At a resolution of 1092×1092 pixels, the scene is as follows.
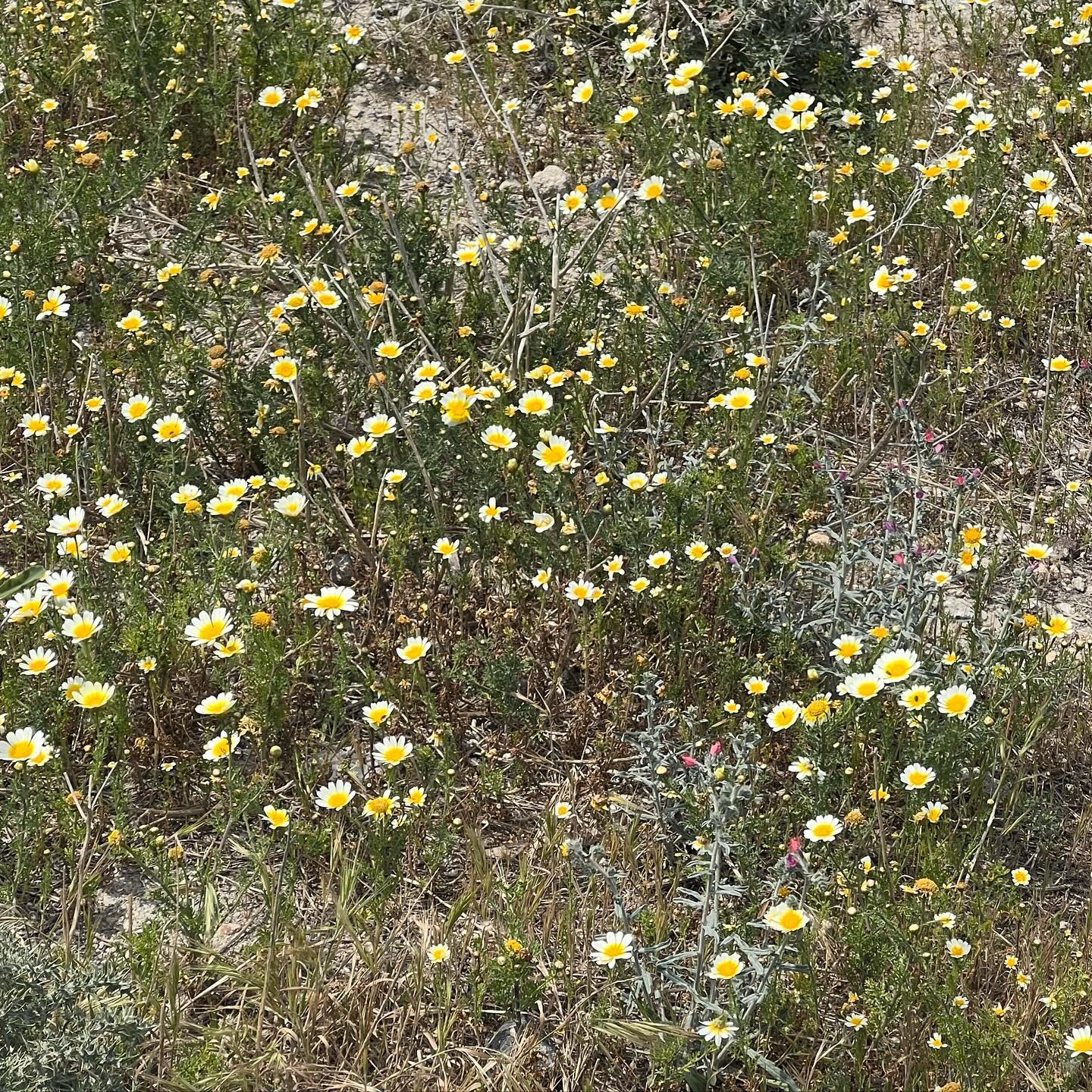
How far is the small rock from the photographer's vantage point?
5281 mm

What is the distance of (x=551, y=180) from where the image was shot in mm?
5328

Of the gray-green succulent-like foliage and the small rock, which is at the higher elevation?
the small rock

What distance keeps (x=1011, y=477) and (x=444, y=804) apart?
2.08 metres

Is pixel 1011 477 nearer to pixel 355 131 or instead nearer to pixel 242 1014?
pixel 242 1014

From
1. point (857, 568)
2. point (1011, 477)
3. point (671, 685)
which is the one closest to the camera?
point (671, 685)

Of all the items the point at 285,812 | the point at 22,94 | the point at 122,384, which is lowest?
the point at 285,812

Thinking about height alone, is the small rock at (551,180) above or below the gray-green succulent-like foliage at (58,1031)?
above

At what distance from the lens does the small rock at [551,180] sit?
5.28 m

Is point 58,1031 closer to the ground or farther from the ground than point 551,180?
closer to the ground

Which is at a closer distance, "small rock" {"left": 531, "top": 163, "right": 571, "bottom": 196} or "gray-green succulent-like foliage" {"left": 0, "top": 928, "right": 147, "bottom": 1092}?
"gray-green succulent-like foliage" {"left": 0, "top": 928, "right": 147, "bottom": 1092}

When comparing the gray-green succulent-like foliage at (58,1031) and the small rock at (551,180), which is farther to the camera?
the small rock at (551,180)

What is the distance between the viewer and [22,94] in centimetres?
537

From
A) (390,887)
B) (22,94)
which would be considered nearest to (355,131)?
(22,94)

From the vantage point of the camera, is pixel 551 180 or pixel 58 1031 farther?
pixel 551 180
